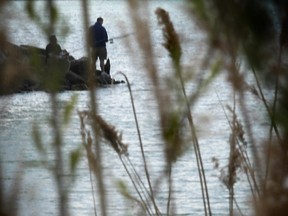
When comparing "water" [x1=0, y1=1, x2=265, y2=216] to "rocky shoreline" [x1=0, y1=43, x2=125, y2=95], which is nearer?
"rocky shoreline" [x1=0, y1=43, x2=125, y2=95]

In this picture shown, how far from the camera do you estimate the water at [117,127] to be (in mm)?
1954

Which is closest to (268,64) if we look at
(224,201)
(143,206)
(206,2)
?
(206,2)

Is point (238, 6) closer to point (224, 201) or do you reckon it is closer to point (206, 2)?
point (206, 2)

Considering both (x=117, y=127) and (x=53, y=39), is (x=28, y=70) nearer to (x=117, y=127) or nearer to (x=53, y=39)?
(x=53, y=39)

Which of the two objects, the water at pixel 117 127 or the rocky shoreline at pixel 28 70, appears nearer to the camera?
the rocky shoreline at pixel 28 70

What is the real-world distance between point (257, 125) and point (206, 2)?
33 centimetres

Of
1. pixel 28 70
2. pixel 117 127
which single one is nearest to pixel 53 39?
pixel 28 70

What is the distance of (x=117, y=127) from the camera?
3.97 m

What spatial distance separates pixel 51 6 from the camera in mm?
1776

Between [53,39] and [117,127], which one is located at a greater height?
[117,127]

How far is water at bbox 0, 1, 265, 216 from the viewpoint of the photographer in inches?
76.9

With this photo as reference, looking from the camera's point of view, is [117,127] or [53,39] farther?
[117,127]

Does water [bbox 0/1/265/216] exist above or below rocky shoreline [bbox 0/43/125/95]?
above

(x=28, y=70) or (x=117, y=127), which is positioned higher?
(x=117, y=127)
